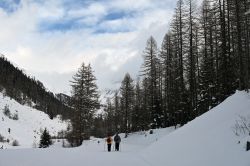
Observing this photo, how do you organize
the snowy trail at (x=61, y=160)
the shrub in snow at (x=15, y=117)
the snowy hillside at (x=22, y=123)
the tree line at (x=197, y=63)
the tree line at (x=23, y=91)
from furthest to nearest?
the tree line at (x=23, y=91)
the shrub in snow at (x=15, y=117)
the snowy hillside at (x=22, y=123)
the tree line at (x=197, y=63)
the snowy trail at (x=61, y=160)

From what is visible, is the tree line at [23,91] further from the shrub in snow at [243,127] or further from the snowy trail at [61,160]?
the shrub in snow at [243,127]

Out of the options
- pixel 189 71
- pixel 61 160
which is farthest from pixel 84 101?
pixel 61 160

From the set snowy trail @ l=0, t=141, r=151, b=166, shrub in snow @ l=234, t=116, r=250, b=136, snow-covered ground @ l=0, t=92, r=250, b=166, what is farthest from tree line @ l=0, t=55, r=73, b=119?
shrub in snow @ l=234, t=116, r=250, b=136

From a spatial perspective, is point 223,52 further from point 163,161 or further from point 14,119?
point 14,119

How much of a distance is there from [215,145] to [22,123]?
127m

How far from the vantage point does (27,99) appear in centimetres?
16962

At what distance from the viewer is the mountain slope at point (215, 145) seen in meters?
12.3

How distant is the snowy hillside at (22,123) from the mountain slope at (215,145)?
287 ft

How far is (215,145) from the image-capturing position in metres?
14.2

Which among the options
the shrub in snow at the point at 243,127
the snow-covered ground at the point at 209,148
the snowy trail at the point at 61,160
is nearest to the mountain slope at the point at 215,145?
the snow-covered ground at the point at 209,148

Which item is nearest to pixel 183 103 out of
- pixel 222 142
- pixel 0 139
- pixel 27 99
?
pixel 222 142

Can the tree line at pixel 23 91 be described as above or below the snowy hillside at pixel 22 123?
above

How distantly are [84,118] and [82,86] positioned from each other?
434 centimetres

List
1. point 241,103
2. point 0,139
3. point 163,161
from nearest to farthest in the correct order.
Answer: point 163,161 < point 241,103 < point 0,139
